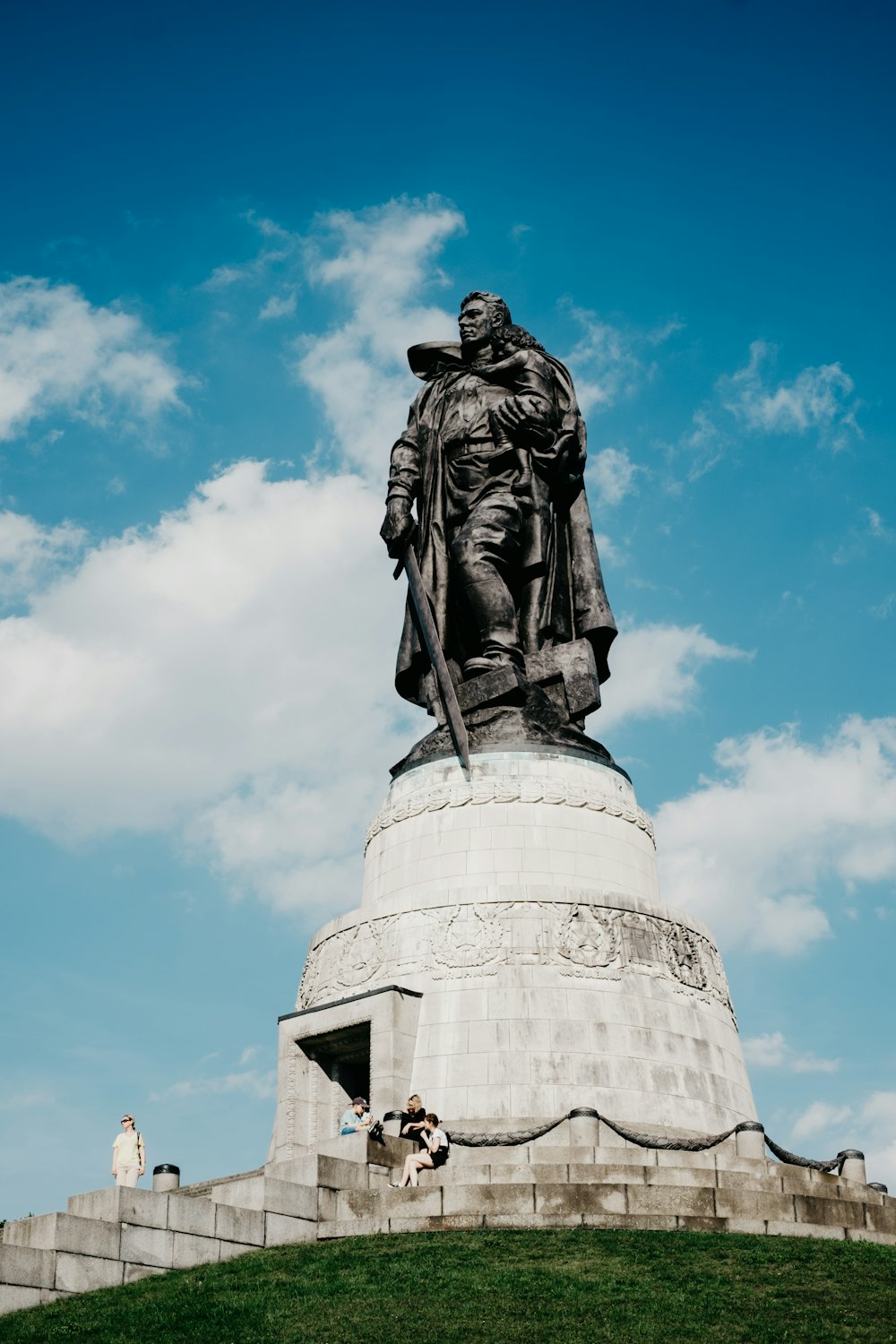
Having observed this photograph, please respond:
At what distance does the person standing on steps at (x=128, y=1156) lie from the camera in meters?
19.8

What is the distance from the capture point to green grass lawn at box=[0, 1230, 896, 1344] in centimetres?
1316

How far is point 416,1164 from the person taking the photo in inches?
733

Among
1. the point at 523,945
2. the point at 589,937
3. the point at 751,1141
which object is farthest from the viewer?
the point at 589,937

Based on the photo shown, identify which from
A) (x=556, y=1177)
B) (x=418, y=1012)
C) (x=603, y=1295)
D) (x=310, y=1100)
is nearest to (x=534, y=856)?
(x=418, y=1012)

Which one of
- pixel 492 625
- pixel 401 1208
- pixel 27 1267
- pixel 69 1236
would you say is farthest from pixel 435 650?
pixel 27 1267

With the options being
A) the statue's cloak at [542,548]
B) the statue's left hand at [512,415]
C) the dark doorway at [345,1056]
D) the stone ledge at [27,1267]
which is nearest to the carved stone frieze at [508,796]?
the statue's cloak at [542,548]

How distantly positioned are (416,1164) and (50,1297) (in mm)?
4837

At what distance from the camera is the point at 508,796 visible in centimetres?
2436

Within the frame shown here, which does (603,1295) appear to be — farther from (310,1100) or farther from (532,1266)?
(310,1100)

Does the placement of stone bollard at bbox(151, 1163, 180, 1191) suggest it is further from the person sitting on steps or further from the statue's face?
the statue's face

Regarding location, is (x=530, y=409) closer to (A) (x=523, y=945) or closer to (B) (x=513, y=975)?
(A) (x=523, y=945)

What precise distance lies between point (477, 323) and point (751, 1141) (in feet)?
52.0

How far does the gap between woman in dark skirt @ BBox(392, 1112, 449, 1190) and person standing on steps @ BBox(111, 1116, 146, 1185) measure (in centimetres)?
349

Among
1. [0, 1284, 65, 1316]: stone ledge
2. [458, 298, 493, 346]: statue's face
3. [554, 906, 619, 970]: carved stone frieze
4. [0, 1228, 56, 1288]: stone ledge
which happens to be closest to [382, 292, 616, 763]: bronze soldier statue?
[458, 298, 493, 346]: statue's face
